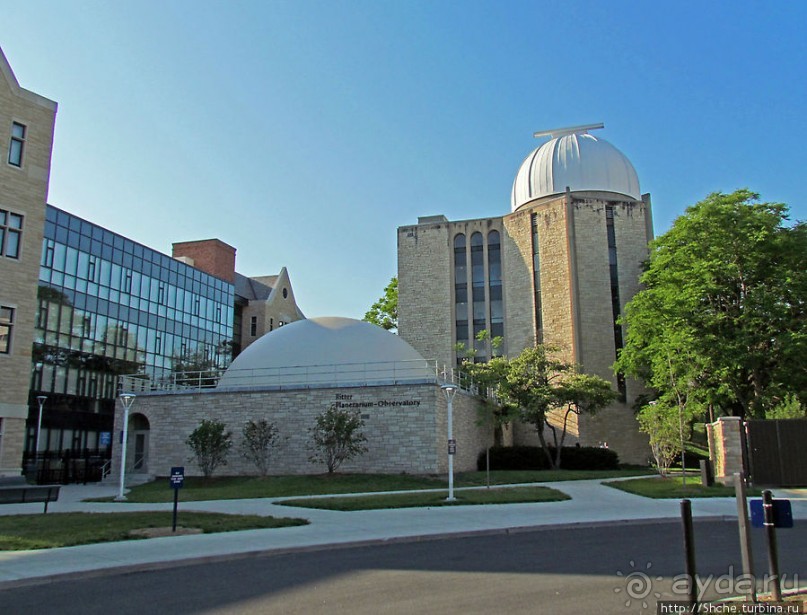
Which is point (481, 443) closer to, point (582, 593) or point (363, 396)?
point (363, 396)

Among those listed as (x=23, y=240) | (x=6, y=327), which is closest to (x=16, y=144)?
(x=23, y=240)

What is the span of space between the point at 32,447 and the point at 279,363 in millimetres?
18324

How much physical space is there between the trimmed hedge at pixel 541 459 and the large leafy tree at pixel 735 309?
5.80 m

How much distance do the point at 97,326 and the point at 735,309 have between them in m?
38.7

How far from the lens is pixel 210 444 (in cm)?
2959

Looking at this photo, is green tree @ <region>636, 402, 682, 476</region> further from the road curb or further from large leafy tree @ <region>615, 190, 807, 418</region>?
the road curb

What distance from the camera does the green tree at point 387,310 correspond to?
58562mm

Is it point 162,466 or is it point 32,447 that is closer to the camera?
point 162,466

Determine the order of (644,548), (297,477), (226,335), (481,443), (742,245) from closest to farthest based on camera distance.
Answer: (644,548) < (297,477) < (742,245) < (481,443) < (226,335)

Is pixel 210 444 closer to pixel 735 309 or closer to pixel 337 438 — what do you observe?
pixel 337 438

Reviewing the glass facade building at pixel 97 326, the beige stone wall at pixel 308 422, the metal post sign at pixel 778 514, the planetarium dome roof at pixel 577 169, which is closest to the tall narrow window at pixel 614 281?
the planetarium dome roof at pixel 577 169

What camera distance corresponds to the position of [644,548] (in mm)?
11109

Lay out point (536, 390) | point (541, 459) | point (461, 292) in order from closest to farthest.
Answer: point (536, 390)
point (541, 459)
point (461, 292)

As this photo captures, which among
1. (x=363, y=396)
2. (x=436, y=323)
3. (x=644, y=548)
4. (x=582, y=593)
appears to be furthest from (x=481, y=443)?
(x=582, y=593)
